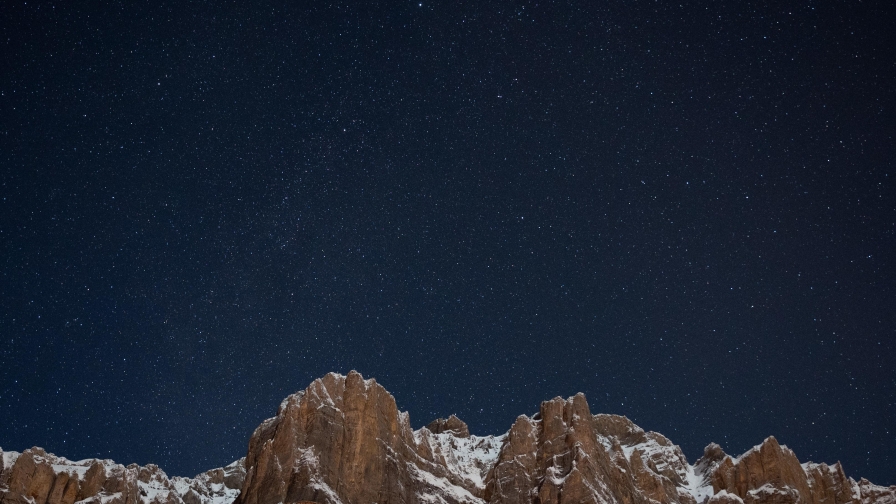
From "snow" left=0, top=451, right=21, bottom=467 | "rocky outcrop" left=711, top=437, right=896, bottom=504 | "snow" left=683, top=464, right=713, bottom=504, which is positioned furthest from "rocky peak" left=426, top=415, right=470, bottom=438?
"snow" left=0, top=451, right=21, bottom=467

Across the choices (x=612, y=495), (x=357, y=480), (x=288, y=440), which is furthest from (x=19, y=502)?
(x=612, y=495)

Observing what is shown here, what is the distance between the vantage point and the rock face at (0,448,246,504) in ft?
412

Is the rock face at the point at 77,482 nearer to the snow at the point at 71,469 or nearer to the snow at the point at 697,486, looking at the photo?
the snow at the point at 71,469

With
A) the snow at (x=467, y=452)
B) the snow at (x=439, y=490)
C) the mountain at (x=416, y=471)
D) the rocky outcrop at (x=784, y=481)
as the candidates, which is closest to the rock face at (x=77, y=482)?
the mountain at (x=416, y=471)

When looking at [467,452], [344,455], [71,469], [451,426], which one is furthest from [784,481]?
[71,469]

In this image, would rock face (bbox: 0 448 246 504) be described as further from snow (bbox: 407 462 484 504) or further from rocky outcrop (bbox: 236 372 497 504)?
snow (bbox: 407 462 484 504)

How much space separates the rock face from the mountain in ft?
0.63

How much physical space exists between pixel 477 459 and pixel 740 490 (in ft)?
167

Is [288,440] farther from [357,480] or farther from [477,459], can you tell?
[477,459]

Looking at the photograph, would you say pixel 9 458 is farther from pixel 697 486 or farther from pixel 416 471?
pixel 697 486

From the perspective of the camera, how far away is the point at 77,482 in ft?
434

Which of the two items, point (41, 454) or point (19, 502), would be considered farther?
point (41, 454)

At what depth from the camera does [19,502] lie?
122 meters

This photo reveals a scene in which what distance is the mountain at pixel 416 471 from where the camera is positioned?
120938 millimetres
